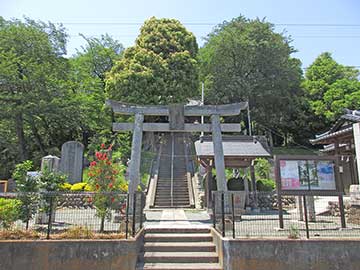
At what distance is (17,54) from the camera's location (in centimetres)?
2523

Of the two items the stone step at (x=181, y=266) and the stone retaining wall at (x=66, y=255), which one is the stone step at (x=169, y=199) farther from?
the stone retaining wall at (x=66, y=255)

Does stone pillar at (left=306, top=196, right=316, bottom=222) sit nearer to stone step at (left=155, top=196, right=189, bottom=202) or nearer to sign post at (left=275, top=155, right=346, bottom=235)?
sign post at (left=275, top=155, right=346, bottom=235)

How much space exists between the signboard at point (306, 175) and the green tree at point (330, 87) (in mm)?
22173

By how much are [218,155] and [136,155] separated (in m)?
3.56

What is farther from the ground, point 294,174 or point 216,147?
point 216,147

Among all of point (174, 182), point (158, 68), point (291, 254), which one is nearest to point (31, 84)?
point (158, 68)

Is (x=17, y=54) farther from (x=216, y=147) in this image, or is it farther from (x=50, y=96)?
(x=216, y=147)

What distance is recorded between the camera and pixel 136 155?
39.1ft

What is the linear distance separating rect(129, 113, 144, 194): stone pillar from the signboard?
558cm

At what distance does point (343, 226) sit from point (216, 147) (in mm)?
5531

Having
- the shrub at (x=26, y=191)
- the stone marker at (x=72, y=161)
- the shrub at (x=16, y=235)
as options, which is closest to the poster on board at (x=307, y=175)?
the shrub at (x=16, y=235)

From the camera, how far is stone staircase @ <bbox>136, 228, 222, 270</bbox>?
7.44 meters

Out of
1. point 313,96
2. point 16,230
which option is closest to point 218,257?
point 16,230

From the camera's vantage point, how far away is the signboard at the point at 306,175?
9.76 m
